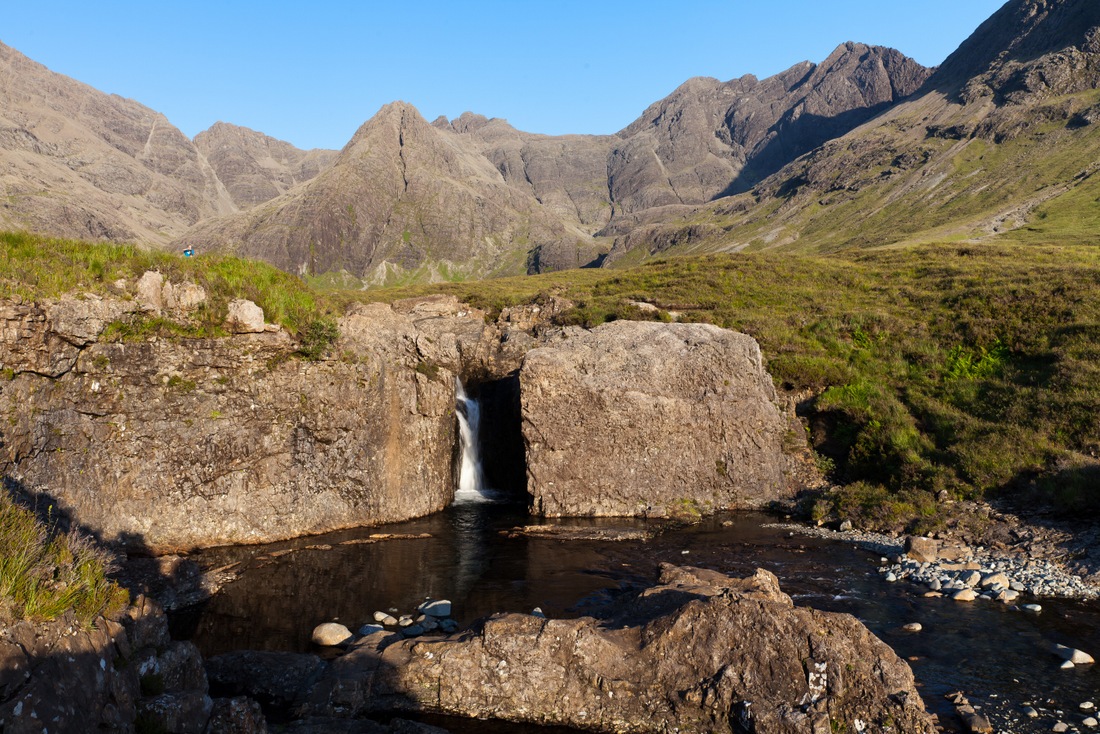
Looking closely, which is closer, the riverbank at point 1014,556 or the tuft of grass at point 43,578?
the tuft of grass at point 43,578

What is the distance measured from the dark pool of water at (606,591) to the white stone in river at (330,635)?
0.25 m

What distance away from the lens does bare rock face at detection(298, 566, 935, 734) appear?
315 inches

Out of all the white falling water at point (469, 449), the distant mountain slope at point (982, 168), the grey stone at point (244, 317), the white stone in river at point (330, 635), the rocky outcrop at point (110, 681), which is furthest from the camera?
the distant mountain slope at point (982, 168)

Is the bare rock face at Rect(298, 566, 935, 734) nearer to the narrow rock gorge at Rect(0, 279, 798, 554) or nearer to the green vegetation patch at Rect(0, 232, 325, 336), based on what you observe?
the narrow rock gorge at Rect(0, 279, 798, 554)

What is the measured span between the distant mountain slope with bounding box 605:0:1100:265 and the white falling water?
338 feet

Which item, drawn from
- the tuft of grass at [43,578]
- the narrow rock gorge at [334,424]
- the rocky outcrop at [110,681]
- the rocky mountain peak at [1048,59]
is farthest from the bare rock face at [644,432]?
the rocky mountain peak at [1048,59]

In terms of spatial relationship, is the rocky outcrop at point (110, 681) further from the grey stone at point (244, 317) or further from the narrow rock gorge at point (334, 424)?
the grey stone at point (244, 317)

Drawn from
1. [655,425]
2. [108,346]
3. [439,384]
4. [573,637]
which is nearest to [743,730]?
[573,637]

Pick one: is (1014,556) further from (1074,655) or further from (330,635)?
(330,635)

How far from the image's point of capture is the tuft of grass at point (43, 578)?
18.1 ft

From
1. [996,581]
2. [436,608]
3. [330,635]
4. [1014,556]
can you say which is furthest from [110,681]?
[1014,556]

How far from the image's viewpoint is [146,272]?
17.9 m

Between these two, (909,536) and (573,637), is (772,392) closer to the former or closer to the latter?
(909,536)

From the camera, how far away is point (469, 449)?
1080 inches
